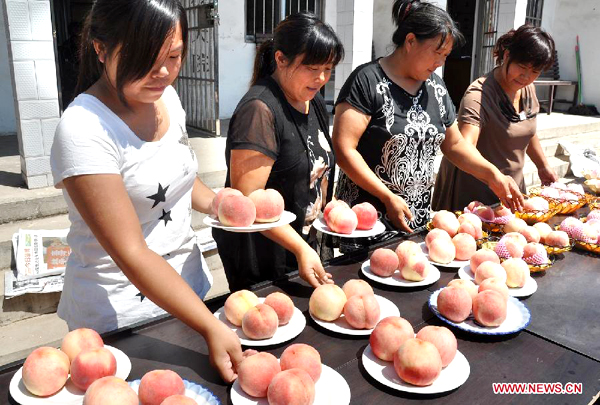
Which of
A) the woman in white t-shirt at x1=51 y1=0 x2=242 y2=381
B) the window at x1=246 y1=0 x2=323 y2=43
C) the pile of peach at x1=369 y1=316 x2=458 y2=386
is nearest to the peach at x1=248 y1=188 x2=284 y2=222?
the woman in white t-shirt at x1=51 y1=0 x2=242 y2=381

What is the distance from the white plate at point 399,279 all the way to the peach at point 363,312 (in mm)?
289

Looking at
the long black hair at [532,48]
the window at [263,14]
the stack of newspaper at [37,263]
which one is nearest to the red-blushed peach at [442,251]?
the long black hair at [532,48]

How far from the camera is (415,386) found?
3.62 feet

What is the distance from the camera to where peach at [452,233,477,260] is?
1816 mm

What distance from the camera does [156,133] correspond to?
1440 millimetres

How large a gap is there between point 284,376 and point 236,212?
55cm

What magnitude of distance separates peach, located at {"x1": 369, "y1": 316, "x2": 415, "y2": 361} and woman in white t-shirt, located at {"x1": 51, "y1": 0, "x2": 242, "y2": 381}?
0.33 metres

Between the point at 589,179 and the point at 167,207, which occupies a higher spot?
the point at 167,207

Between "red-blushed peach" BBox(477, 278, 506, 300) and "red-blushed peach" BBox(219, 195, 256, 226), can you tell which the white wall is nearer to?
"red-blushed peach" BBox(219, 195, 256, 226)

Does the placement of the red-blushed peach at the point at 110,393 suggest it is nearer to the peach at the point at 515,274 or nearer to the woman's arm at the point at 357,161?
the peach at the point at 515,274

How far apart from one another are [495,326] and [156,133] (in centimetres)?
109

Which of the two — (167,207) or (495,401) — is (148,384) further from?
(495,401)

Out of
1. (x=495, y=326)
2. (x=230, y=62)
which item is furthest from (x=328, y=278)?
(x=230, y=62)

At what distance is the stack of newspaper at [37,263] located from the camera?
3021mm
